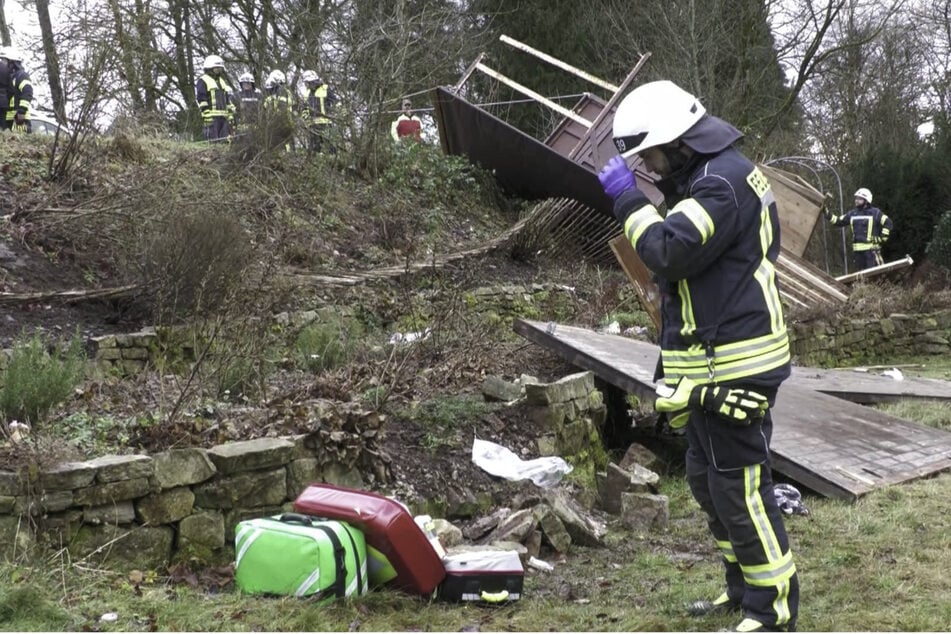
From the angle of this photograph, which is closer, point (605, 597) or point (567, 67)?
point (605, 597)

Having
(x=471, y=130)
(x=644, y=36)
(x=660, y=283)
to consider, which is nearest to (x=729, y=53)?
(x=644, y=36)

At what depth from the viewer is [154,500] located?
414cm

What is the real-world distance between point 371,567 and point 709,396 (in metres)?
1.57

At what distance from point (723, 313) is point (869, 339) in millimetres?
11352

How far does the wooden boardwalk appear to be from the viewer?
5.61m

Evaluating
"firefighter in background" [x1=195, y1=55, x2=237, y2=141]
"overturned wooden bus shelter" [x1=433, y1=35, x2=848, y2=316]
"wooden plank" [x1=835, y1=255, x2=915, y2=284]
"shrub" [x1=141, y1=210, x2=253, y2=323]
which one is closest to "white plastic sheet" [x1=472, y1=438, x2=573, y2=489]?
"shrub" [x1=141, y1=210, x2=253, y2=323]

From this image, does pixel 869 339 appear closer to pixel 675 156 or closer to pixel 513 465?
pixel 513 465

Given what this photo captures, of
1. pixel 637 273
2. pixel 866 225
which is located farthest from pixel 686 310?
pixel 866 225

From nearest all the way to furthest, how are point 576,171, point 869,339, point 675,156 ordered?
point 675,156 → point 576,171 → point 869,339

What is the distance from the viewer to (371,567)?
395cm

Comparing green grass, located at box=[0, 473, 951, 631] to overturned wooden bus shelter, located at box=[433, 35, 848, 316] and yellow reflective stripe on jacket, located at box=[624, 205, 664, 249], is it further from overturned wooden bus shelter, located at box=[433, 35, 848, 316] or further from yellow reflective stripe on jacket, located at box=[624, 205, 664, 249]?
overturned wooden bus shelter, located at box=[433, 35, 848, 316]

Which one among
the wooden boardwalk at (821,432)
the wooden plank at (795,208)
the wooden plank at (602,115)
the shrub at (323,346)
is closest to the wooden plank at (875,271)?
the wooden plank at (795,208)

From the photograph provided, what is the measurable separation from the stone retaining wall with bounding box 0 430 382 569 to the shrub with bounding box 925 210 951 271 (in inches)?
614

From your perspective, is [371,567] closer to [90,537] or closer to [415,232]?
[90,537]
